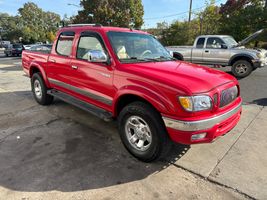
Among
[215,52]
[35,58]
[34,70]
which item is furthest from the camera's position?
[215,52]

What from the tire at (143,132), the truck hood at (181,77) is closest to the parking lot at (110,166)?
the tire at (143,132)

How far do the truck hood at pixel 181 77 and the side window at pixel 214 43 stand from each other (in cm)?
731

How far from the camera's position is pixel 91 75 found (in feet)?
12.4

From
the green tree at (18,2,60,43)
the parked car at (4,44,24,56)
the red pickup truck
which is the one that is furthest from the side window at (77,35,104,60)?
the green tree at (18,2,60,43)

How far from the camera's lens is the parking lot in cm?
260

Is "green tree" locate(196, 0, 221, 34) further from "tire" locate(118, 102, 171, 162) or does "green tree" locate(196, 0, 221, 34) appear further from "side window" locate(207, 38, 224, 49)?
"tire" locate(118, 102, 171, 162)

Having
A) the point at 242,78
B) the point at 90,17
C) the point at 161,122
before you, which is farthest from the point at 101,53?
the point at 90,17

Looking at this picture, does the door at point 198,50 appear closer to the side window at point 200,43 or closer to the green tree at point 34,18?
the side window at point 200,43

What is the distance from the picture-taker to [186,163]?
317cm

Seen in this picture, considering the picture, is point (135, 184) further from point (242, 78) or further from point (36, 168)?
point (242, 78)

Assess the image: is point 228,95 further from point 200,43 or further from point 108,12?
point 108,12

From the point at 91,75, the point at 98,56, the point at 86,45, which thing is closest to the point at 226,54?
the point at 86,45

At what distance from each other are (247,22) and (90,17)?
17484 millimetres

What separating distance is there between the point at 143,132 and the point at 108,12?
2443 cm
